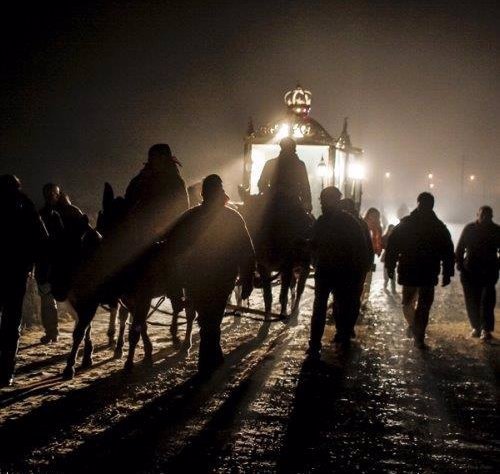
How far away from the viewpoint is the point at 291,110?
46.4 ft

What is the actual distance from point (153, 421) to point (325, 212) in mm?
3967

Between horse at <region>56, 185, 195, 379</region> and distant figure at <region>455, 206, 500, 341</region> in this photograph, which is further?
distant figure at <region>455, 206, 500, 341</region>

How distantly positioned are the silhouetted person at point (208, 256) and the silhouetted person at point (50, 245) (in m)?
1.51

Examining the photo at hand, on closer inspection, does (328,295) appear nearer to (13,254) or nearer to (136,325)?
(136,325)

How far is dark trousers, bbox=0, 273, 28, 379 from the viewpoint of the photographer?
6.66 meters

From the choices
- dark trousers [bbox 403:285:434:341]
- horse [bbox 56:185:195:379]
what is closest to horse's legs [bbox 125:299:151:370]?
Answer: horse [bbox 56:185:195:379]

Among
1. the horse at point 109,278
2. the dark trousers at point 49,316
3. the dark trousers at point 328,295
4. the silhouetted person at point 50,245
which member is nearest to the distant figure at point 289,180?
the dark trousers at point 328,295

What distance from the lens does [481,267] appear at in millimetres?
10172

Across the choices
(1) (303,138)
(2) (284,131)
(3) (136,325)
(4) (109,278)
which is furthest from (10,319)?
(2) (284,131)

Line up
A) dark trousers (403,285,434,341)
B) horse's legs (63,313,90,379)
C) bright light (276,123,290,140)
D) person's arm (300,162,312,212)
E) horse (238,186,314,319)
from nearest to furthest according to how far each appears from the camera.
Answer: horse's legs (63,313,90,379) < dark trousers (403,285,434,341) < horse (238,186,314,319) < person's arm (300,162,312,212) < bright light (276,123,290,140)

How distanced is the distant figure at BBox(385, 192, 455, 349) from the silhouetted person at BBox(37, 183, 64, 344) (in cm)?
521

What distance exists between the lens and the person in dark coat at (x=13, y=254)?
661 cm

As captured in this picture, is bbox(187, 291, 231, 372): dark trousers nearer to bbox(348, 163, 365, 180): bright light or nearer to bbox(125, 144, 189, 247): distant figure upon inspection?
bbox(125, 144, 189, 247): distant figure

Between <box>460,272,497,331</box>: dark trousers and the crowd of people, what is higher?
the crowd of people
